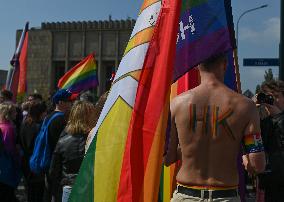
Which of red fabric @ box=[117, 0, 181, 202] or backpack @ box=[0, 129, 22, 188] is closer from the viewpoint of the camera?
red fabric @ box=[117, 0, 181, 202]

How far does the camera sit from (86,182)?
344 cm

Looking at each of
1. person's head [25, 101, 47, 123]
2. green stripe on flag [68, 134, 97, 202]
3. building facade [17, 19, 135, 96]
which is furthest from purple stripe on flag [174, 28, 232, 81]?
building facade [17, 19, 135, 96]

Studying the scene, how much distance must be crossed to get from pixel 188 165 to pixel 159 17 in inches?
38.7

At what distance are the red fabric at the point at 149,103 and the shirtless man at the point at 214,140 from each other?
0.58 feet

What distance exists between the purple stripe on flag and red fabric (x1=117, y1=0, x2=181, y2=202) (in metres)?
0.38

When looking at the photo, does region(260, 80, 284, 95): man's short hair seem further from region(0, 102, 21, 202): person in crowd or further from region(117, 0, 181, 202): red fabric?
region(0, 102, 21, 202): person in crowd

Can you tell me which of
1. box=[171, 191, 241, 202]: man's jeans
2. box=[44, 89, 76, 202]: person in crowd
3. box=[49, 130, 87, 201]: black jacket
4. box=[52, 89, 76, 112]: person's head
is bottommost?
box=[171, 191, 241, 202]: man's jeans

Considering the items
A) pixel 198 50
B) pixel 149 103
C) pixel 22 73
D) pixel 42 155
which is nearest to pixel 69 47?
pixel 22 73

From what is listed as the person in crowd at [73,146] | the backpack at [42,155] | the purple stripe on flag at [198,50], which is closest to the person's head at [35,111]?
the backpack at [42,155]

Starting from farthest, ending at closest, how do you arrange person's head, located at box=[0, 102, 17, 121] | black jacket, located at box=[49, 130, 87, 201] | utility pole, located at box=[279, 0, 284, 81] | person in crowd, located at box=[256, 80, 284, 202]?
utility pole, located at box=[279, 0, 284, 81] < person's head, located at box=[0, 102, 17, 121] < black jacket, located at box=[49, 130, 87, 201] < person in crowd, located at box=[256, 80, 284, 202]

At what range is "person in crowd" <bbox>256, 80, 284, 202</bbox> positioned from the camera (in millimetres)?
5270

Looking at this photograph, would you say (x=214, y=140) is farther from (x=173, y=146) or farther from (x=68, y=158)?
(x=68, y=158)

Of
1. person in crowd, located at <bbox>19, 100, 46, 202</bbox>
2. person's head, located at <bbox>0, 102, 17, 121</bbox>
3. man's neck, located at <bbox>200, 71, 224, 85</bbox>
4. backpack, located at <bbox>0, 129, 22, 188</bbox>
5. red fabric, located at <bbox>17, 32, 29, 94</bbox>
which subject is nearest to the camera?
man's neck, located at <bbox>200, 71, 224, 85</bbox>

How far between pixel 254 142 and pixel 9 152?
4488 millimetres
